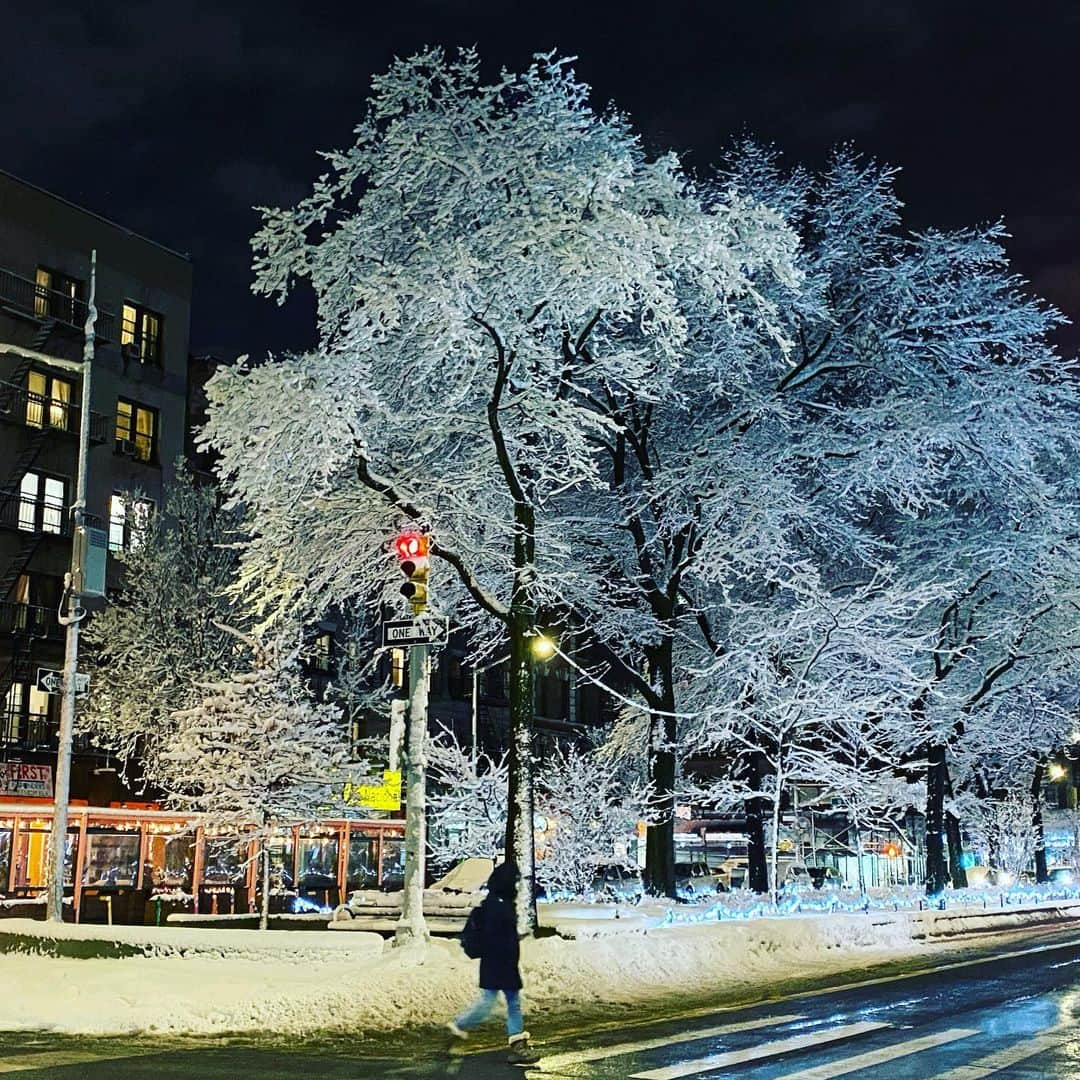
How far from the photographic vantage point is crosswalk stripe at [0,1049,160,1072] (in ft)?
37.7

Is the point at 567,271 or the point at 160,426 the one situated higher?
the point at 160,426

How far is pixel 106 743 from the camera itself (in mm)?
44625

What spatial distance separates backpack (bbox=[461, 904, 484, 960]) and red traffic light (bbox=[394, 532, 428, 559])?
587 centimetres

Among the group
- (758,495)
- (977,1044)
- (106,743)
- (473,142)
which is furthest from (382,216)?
(106,743)

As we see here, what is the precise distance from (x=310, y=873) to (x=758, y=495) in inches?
1102

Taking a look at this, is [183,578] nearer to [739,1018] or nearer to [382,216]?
[382,216]

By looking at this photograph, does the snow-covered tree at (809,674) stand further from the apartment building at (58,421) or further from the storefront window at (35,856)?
the apartment building at (58,421)

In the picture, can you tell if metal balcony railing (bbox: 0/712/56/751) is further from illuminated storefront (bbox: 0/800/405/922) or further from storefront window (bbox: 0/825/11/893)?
storefront window (bbox: 0/825/11/893)

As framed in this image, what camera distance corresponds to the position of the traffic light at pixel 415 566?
17.2 meters

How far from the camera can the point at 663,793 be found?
26.6m

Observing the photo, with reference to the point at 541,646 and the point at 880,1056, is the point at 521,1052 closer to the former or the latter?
the point at 880,1056

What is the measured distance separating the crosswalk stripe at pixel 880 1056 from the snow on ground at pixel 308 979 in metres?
4.40

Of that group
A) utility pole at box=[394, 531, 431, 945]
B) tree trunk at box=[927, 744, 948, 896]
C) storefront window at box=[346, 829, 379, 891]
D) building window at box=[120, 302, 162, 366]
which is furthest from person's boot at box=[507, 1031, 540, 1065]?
building window at box=[120, 302, 162, 366]

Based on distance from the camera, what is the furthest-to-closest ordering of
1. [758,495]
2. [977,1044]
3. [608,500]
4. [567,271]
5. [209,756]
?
[209,756], [608,500], [758,495], [567,271], [977,1044]
